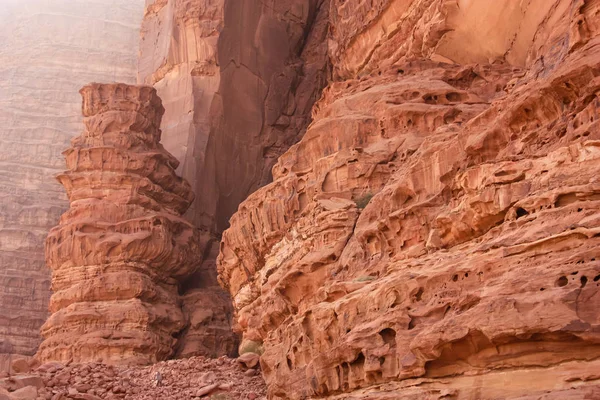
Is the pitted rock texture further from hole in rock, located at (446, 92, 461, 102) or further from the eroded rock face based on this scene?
hole in rock, located at (446, 92, 461, 102)

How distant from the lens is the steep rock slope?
37750mm

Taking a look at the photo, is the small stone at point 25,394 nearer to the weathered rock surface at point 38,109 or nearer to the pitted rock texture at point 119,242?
the pitted rock texture at point 119,242

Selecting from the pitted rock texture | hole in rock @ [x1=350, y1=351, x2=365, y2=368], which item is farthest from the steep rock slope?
hole in rock @ [x1=350, y1=351, x2=365, y2=368]

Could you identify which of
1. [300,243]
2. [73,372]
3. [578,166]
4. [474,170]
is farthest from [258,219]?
[578,166]

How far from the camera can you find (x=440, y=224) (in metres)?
15.0

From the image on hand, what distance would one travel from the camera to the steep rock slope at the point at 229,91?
1486 inches

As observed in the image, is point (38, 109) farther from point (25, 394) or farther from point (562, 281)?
point (562, 281)

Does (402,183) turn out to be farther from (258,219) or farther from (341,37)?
(341,37)

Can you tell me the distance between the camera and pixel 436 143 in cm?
1819

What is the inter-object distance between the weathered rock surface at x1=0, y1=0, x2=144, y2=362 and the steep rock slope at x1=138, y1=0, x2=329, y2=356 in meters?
8.10

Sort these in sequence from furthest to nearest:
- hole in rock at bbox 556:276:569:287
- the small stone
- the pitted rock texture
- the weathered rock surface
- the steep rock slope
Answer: the weathered rock surface, the steep rock slope, the pitted rock texture, the small stone, hole in rock at bbox 556:276:569:287

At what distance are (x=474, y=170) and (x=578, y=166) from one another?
2.39 meters

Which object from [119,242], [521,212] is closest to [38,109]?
[119,242]

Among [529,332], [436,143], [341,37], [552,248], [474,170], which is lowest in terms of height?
[529,332]
